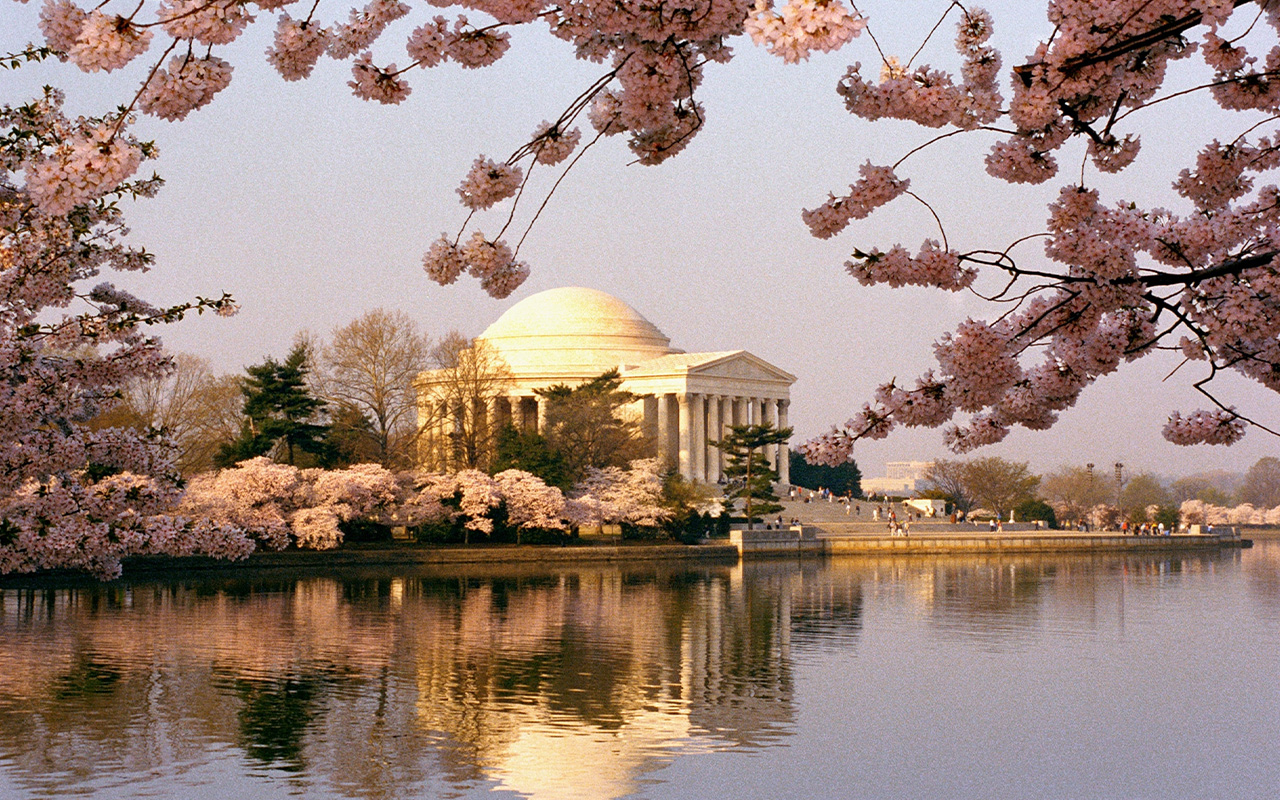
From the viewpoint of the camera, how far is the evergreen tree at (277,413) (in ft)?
195

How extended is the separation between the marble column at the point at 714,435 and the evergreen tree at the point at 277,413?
39.3 metres

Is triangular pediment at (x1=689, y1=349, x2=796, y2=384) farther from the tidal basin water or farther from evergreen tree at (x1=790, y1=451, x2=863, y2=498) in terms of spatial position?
the tidal basin water

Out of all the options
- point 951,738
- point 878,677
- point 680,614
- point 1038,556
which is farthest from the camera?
point 1038,556

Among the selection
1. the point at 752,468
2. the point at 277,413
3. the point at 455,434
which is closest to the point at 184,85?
the point at 277,413

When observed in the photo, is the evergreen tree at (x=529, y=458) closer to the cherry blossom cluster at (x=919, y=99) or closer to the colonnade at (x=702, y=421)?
the colonnade at (x=702, y=421)

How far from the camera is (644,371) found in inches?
3848

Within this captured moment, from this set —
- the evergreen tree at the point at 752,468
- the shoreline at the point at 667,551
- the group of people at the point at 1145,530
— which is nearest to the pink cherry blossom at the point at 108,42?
the shoreline at the point at 667,551

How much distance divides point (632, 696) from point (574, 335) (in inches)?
3179

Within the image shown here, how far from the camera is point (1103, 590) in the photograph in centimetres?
4328

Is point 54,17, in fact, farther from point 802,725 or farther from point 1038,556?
point 1038,556

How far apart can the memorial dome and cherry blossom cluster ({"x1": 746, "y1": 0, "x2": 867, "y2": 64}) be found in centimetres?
9242

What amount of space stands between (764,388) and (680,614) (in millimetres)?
68022

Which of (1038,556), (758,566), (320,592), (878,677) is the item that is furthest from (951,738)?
(1038,556)

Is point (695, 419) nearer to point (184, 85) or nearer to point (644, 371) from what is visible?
point (644, 371)
